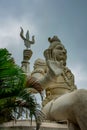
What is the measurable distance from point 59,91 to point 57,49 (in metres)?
1.53

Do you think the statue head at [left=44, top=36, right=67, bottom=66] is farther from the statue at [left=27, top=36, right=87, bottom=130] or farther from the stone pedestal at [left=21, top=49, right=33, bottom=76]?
the stone pedestal at [left=21, top=49, right=33, bottom=76]

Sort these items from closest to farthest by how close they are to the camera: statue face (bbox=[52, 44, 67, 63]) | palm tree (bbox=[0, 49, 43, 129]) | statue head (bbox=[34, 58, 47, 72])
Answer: palm tree (bbox=[0, 49, 43, 129]) → statue face (bbox=[52, 44, 67, 63]) → statue head (bbox=[34, 58, 47, 72])

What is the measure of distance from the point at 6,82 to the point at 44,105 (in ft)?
13.1

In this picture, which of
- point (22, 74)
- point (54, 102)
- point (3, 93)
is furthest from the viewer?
point (54, 102)

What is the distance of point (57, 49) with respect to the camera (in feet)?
41.8

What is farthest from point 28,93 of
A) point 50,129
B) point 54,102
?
→ point 54,102

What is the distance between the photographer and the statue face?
41.3 feet

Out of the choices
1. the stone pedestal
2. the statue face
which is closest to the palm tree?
the statue face

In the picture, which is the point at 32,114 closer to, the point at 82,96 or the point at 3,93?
the point at 3,93

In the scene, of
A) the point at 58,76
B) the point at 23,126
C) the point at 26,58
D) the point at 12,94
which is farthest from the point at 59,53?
the point at 12,94

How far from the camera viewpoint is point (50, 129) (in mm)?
9703

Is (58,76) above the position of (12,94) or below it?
above

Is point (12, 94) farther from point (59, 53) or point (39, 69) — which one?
point (59, 53)

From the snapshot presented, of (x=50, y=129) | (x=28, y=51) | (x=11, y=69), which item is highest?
(x=28, y=51)
